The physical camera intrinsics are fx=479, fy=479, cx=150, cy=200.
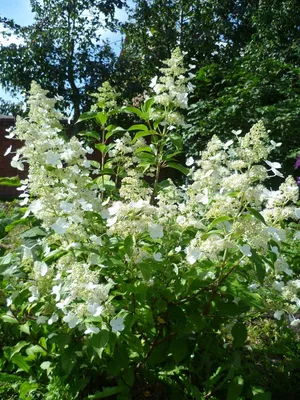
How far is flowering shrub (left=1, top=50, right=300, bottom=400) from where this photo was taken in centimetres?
152

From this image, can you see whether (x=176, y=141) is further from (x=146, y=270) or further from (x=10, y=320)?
(x=10, y=320)

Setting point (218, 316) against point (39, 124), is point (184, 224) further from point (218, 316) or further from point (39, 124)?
point (39, 124)

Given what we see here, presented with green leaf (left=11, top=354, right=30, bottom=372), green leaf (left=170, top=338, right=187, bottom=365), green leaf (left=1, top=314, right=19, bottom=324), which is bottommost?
green leaf (left=11, top=354, right=30, bottom=372)

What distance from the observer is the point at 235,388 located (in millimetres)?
1775

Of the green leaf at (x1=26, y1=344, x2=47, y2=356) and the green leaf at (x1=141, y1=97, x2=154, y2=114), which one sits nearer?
the green leaf at (x1=26, y1=344, x2=47, y2=356)

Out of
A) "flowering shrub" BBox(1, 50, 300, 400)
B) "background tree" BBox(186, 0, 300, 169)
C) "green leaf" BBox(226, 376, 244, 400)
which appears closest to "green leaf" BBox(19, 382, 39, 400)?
"flowering shrub" BBox(1, 50, 300, 400)

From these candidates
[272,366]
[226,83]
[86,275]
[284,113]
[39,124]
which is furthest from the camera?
[226,83]

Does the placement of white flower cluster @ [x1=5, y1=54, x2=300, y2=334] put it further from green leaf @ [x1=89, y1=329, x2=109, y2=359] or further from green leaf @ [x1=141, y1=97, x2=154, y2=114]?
green leaf @ [x1=141, y1=97, x2=154, y2=114]

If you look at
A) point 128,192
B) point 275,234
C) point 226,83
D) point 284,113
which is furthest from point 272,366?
point 226,83

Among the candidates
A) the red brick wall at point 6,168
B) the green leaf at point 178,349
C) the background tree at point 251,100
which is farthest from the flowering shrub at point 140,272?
the red brick wall at point 6,168

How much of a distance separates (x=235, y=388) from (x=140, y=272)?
23.2 inches

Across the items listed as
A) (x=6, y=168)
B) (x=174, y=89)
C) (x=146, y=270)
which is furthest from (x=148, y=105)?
(x=6, y=168)

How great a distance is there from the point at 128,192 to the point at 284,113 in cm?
510

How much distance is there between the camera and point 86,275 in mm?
1445
